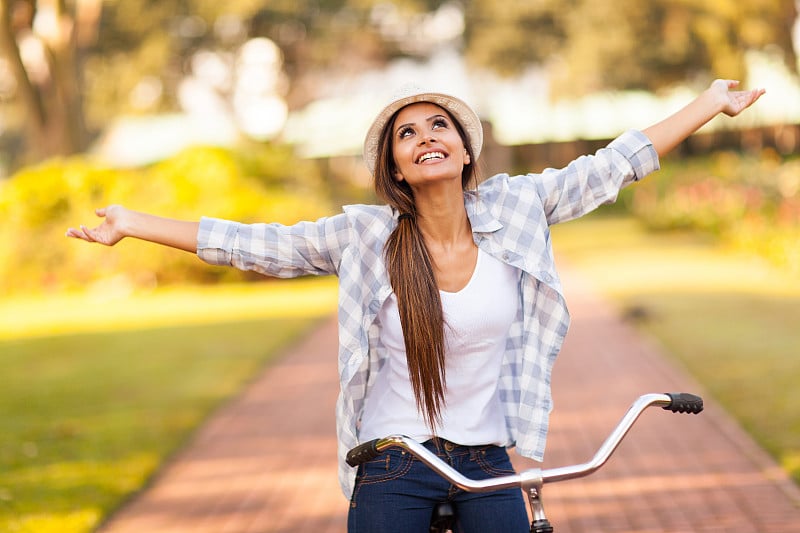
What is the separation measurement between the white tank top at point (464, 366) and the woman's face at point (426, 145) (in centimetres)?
26

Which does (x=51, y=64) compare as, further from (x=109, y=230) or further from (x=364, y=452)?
(x=364, y=452)

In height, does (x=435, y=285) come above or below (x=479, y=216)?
below

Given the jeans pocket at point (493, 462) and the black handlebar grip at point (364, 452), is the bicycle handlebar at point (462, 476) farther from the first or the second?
the jeans pocket at point (493, 462)

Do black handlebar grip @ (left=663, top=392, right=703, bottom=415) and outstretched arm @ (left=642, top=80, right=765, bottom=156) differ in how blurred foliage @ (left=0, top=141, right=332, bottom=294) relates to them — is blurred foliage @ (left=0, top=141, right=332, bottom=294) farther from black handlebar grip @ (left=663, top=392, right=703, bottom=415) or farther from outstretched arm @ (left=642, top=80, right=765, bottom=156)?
black handlebar grip @ (left=663, top=392, right=703, bottom=415)

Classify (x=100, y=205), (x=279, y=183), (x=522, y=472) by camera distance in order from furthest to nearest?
(x=279, y=183), (x=100, y=205), (x=522, y=472)

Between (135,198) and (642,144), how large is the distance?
16.7 m

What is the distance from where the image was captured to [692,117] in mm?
3275

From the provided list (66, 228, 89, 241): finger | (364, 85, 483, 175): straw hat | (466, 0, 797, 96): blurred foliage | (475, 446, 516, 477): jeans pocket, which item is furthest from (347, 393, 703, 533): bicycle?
(466, 0, 797, 96): blurred foliage

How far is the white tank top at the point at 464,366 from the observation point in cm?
304

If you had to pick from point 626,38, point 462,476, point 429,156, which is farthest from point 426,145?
point 626,38

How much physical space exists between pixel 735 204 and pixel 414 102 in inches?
828

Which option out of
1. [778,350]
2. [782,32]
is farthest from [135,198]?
[782,32]

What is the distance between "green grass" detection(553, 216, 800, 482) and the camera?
332 inches

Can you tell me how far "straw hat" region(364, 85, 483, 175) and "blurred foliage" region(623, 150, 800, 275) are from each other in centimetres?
1480
